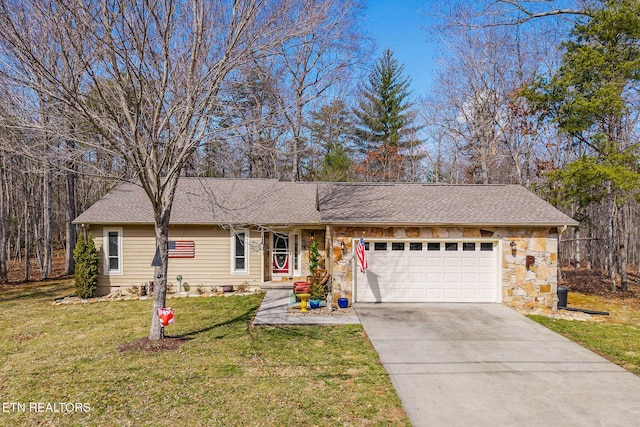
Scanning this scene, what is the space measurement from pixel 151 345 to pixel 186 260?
19.0ft

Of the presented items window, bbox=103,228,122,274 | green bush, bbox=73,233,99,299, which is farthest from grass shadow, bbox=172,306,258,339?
green bush, bbox=73,233,99,299

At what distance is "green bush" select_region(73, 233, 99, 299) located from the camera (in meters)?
11.5

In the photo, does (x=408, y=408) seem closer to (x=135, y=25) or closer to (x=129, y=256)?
(x=135, y=25)

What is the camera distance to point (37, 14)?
5.26 metres

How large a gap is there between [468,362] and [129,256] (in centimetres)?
1094

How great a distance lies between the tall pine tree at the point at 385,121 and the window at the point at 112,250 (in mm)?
16081

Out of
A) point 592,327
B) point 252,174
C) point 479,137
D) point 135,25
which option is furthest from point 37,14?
point 479,137

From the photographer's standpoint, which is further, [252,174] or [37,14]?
[252,174]

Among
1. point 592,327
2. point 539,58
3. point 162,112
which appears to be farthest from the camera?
point 539,58

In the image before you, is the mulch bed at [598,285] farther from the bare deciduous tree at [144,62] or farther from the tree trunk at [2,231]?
the tree trunk at [2,231]

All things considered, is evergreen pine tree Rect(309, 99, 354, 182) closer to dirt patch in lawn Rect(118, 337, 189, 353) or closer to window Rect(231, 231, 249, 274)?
window Rect(231, 231, 249, 274)

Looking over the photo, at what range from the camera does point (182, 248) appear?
12328 mm

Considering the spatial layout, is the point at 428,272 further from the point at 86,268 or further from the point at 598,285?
the point at 86,268

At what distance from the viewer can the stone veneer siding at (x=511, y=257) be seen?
→ 389 inches
